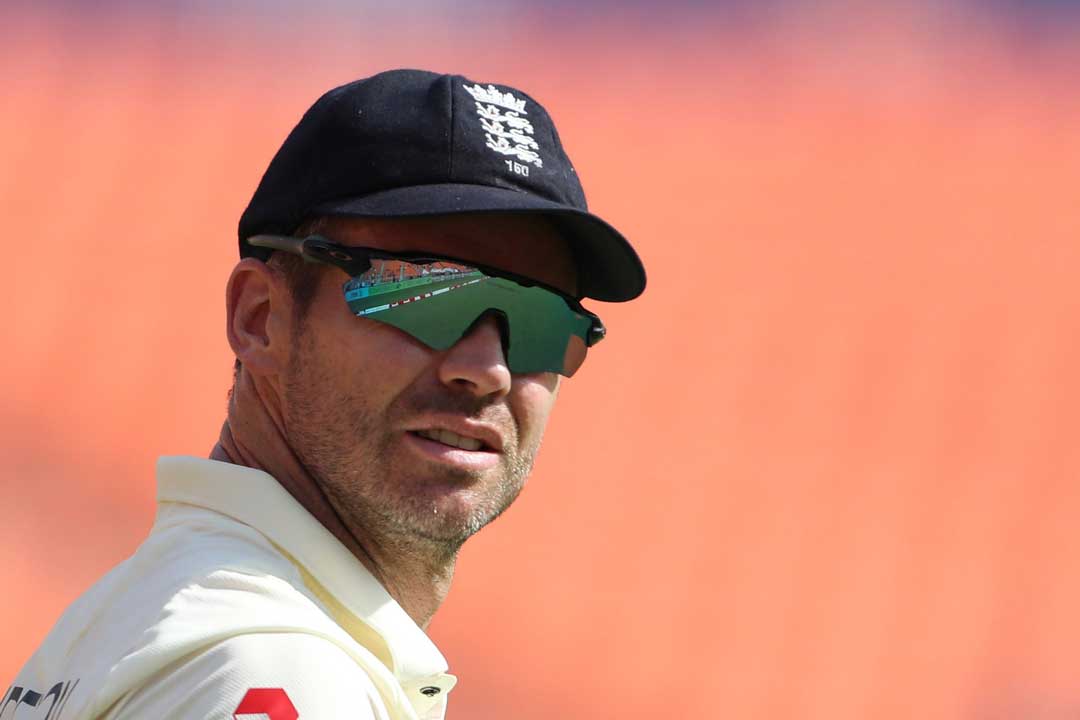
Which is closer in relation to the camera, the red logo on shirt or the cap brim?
the red logo on shirt

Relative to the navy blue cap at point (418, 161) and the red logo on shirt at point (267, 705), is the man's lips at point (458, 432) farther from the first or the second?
the red logo on shirt at point (267, 705)

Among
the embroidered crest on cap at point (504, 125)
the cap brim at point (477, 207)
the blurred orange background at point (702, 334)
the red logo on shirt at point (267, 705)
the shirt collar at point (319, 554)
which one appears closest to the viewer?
the red logo on shirt at point (267, 705)

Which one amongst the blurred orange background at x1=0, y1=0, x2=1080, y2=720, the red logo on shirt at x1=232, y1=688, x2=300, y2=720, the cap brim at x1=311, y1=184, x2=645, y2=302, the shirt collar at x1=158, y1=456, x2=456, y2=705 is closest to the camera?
the red logo on shirt at x1=232, y1=688, x2=300, y2=720

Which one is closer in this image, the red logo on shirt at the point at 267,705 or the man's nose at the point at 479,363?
the red logo on shirt at the point at 267,705

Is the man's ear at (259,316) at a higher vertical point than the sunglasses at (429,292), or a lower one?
lower

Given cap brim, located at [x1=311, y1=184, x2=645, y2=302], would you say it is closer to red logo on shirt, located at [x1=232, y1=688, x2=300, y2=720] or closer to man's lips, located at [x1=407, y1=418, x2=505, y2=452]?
man's lips, located at [x1=407, y1=418, x2=505, y2=452]

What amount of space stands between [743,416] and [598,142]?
2008 mm

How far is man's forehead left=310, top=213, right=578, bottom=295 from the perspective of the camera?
5.71 ft

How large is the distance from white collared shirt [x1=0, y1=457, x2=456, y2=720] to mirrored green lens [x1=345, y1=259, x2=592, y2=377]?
29cm

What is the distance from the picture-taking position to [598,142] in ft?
24.5

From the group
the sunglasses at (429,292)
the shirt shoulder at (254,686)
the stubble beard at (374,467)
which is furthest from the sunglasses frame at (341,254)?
the shirt shoulder at (254,686)

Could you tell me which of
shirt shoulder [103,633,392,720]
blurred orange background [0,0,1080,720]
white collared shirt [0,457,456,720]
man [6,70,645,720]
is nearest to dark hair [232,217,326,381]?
man [6,70,645,720]

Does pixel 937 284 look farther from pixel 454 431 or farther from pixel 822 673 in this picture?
pixel 454 431

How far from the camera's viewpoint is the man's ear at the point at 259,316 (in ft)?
5.90
